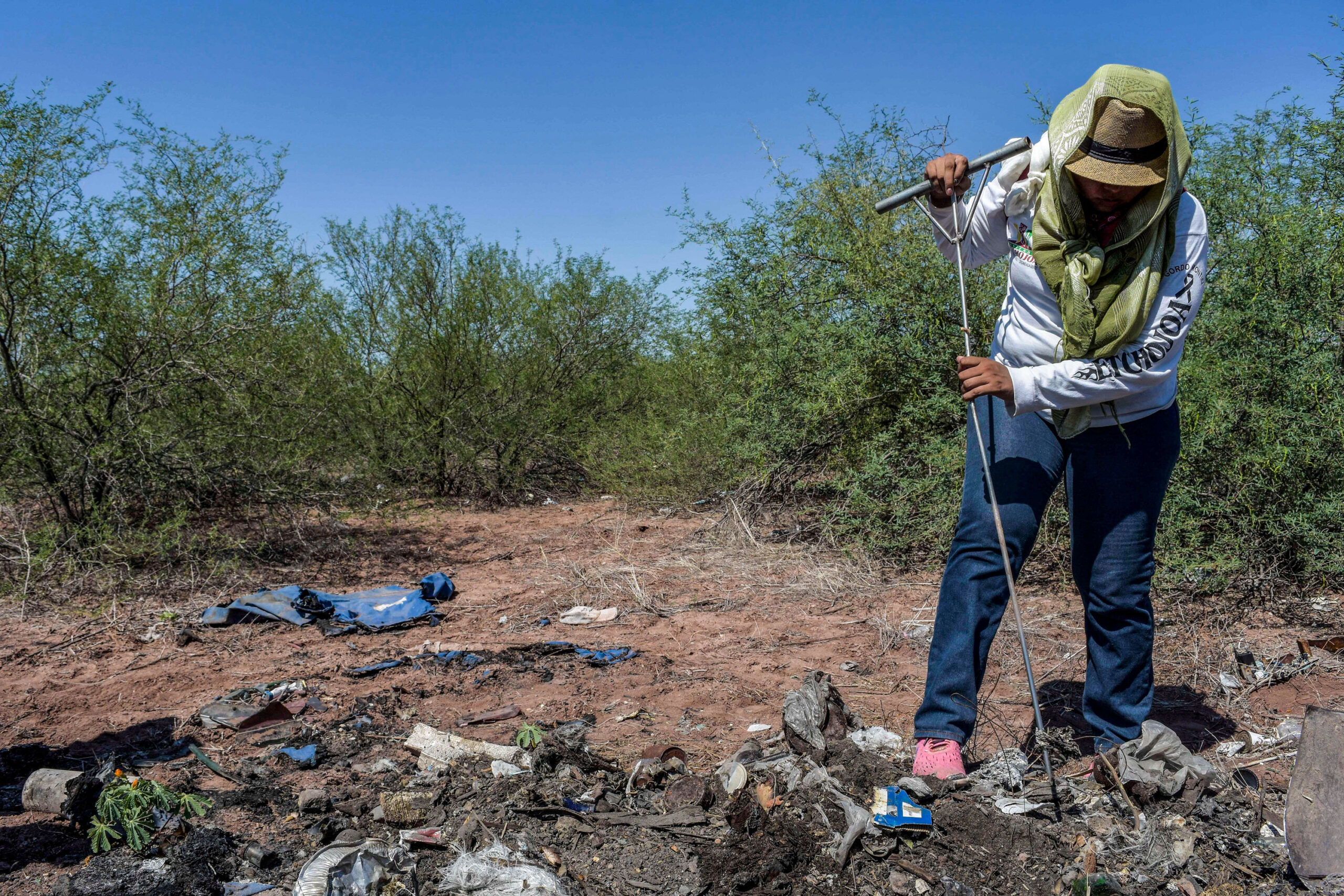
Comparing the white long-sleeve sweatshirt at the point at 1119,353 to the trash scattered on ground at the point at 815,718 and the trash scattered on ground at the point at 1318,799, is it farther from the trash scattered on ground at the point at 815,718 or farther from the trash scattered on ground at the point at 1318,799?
the trash scattered on ground at the point at 815,718

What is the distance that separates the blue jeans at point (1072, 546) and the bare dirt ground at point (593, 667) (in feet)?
1.06

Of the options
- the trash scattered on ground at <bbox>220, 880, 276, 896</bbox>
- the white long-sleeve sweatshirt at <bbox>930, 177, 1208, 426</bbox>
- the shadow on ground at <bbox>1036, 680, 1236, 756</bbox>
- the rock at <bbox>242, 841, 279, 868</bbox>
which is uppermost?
the white long-sleeve sweatshirt at <bbox>930, 177, 1208, 426</bbox>

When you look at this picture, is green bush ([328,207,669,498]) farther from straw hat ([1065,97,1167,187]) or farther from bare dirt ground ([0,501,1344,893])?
straw hat ([1065,97,1167,187])

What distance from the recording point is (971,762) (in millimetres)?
2441

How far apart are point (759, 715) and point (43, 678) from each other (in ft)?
11.1

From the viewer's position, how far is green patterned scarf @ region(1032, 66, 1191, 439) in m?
2.05

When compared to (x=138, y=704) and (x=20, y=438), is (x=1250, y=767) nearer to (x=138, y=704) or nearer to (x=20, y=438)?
(x=138, y=704)

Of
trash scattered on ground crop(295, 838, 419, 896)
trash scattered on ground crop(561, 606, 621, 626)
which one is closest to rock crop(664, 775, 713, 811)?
trash scattered on ground crop(295, 838, 419, 896)

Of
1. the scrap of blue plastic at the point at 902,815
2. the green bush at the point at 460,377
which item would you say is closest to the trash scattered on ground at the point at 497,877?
the scrap of blue plastic at the point at 902,815

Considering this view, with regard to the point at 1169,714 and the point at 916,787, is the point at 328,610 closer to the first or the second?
the point at 916,787

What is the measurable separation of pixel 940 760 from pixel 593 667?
1.96 meters

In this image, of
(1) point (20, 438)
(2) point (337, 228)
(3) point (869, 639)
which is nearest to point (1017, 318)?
(3) point (869, 639)

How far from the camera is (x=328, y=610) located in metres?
4.94

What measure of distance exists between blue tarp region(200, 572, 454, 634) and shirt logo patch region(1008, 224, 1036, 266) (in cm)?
373
